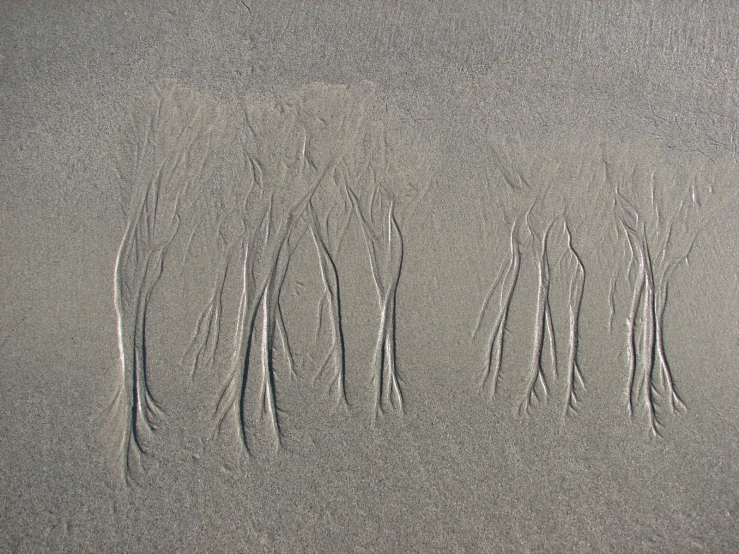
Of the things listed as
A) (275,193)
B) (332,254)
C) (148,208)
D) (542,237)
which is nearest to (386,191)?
(332,254)

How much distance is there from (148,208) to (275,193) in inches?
29.8

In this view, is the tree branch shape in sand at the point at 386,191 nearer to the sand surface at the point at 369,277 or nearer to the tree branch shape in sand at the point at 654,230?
the sand surface at the point at 369,277

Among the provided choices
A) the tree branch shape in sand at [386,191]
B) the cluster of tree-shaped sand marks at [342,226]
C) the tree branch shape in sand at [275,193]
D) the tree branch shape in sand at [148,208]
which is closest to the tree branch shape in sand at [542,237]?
the cluster of tree-shaped sand marks at [342,226]

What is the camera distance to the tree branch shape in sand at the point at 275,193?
2701 millimetres

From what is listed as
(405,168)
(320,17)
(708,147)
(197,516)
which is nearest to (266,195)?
(405,168)

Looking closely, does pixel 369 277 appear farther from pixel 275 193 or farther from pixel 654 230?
pixel 654 230

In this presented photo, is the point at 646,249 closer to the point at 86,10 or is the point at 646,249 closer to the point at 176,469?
the point at 176,469

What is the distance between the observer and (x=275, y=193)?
2.86m

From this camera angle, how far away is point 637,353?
2711 mm

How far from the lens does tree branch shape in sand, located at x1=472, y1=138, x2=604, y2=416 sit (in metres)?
2.71

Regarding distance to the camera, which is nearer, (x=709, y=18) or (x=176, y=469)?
(x=176, y=469)

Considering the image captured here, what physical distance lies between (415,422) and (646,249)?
5.57 ft

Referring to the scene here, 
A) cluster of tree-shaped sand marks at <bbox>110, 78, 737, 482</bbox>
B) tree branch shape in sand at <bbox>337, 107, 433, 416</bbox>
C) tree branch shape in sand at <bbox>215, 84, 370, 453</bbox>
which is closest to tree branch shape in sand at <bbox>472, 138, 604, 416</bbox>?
cluster of tree-shaped sand marks at <bbox>110, 78, 737, 482</bbox>

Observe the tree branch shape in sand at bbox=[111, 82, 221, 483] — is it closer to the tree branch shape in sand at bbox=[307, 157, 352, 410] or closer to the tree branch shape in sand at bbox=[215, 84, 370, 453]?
the tree branch shape in sand at bbox=[215, 84, 370, 453]
